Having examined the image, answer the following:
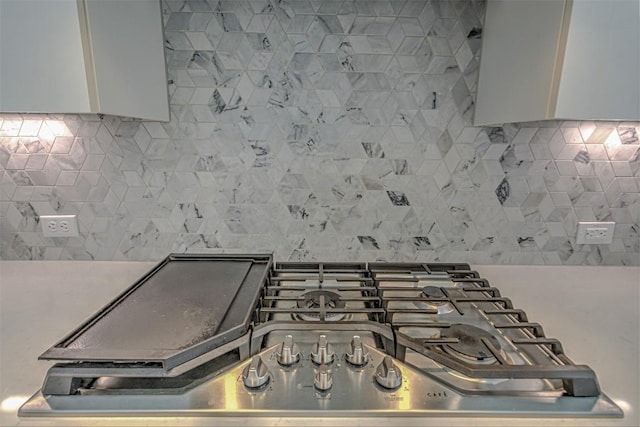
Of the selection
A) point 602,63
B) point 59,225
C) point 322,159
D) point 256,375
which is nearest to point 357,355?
point 256,375

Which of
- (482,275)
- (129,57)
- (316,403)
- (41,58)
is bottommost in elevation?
(316,403)

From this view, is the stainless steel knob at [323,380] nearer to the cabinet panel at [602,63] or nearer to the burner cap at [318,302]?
the burner cap at [318,302]

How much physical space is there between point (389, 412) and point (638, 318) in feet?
2.43

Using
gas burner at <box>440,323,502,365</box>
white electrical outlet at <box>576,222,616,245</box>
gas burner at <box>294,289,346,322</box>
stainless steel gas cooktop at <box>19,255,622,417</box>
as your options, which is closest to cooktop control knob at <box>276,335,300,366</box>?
stainless steel gas cooktop at <box>19,255,622,417</box>

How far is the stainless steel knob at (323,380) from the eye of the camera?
592mm

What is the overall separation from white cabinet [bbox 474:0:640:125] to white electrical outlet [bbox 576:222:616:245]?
0.48 metres

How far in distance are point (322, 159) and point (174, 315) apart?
0.62 m

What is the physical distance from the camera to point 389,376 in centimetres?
60

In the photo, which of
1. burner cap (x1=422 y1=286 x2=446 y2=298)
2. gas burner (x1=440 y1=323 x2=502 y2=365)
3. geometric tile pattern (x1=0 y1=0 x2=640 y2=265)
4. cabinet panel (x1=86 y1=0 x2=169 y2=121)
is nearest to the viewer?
gas burner (x1=440 y1=323 x2=502 y2=365)

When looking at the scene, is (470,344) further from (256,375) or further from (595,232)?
(595,232)

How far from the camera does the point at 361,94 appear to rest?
1.10m

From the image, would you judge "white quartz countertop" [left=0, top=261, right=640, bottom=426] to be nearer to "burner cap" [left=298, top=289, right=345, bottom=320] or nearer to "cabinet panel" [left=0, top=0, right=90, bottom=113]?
"burner cap" [left=298, top=289, right=345, bottom=320]

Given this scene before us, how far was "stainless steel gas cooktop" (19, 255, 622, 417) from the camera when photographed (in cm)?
57

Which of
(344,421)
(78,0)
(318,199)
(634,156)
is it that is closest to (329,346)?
(344,421)
